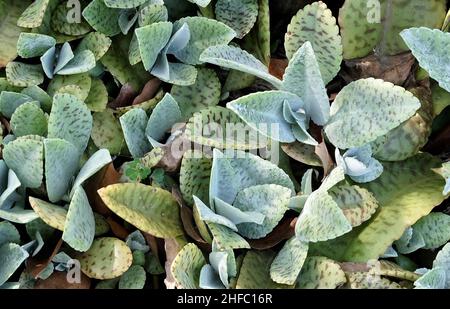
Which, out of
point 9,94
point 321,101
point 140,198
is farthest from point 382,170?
point 9,94

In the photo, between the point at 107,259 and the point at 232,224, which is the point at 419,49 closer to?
the point at 232,224

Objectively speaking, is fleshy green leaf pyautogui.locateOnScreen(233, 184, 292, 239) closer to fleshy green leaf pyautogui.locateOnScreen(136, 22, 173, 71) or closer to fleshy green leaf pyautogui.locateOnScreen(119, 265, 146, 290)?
fleshy green leaf pyautogui.locateOnScreen(119, 265, 146, 290)

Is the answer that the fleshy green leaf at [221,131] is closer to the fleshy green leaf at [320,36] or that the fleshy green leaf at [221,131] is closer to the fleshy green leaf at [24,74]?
the fleshy green leaf at [320,36]

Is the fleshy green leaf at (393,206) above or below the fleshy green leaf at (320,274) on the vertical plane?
above

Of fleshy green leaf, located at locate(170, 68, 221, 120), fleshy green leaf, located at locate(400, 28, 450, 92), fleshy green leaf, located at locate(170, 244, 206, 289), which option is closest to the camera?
fleshy green leaf, located at locate(170, 244, 206, 289)

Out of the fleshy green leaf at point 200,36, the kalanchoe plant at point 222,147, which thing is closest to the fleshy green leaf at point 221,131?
the kalanchoe plant at point 222,147

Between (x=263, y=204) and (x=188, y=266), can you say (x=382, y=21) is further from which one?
(x=188, y=266)

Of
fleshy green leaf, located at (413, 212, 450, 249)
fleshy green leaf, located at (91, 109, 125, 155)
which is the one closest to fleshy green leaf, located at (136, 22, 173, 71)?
fleshy green leaf, located at (91, 109, 125, 155)
